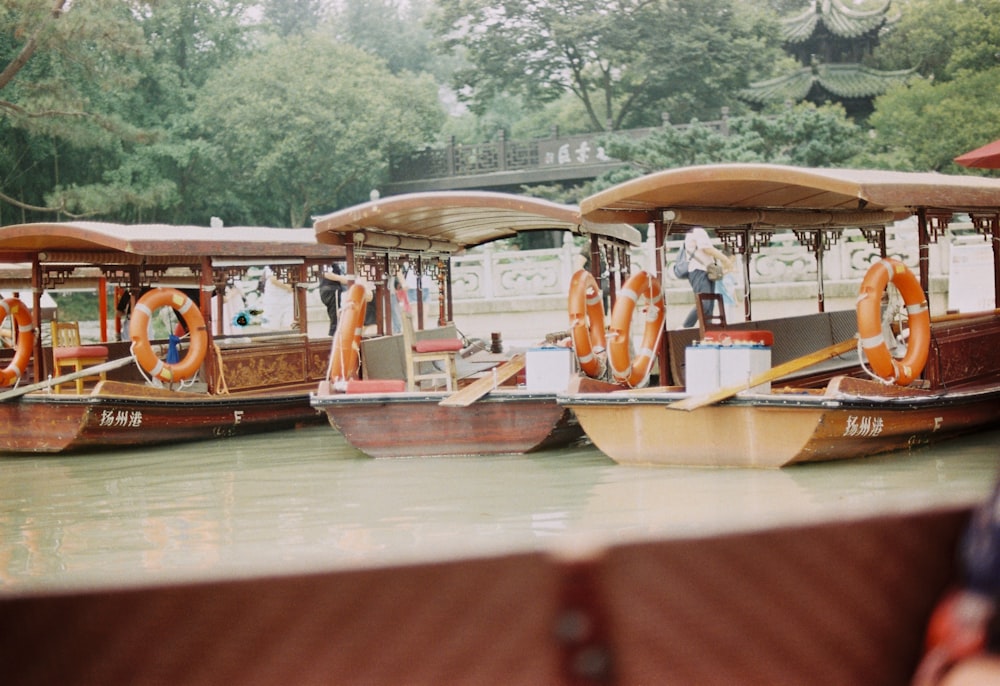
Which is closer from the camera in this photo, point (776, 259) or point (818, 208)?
point (818, 208)

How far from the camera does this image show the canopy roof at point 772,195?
279 inches

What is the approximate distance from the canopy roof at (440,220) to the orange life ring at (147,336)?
5.59 ft

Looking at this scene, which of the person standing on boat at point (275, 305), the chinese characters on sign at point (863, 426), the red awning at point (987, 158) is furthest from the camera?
the person standing on boat at point (275, 305)

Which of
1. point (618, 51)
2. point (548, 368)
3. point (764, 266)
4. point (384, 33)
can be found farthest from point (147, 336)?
point (384, 33)

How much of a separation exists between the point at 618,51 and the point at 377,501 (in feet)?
73.0

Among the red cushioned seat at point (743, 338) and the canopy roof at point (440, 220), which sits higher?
the canopy roof at point (440, 220)

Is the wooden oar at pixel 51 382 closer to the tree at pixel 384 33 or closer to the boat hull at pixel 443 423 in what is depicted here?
the boat hull at pixel 443 423

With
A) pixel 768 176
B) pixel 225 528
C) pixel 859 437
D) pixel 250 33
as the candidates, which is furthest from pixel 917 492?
pixel 250 33

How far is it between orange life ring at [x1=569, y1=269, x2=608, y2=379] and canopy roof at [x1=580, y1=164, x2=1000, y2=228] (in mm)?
504

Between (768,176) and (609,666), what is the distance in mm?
6519

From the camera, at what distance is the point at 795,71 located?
2775 cm

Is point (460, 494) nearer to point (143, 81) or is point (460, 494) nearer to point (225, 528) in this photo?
point (225, 528)

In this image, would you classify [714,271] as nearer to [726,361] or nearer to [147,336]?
[726,361]

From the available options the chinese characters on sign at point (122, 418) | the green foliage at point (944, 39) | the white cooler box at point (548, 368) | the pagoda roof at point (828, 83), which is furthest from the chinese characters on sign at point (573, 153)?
the white cooler box at point (548, 368)
